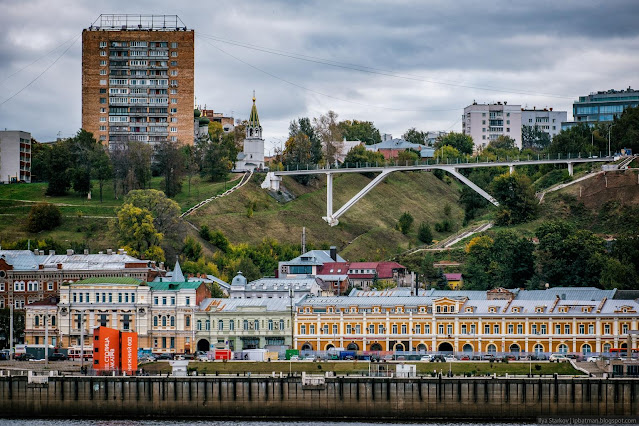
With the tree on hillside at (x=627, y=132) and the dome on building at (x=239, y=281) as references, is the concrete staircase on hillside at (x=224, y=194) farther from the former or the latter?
the tree on hillside at (x=627, y=132)

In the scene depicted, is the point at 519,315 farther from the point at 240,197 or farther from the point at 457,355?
the point at 240,197

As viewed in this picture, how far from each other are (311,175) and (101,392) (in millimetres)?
103522

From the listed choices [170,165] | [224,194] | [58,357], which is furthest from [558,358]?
[170,165]

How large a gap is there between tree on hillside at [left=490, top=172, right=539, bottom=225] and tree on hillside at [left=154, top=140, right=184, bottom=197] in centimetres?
4188

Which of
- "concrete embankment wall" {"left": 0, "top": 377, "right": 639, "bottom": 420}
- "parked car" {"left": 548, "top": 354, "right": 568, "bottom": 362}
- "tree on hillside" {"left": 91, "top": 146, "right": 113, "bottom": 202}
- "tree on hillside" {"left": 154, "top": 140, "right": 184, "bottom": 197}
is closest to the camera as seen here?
"concrete embankment wall" {"left": 0, "top": 377, "right": 639, "bottom": 420}

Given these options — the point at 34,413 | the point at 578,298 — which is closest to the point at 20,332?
the point at 34,413

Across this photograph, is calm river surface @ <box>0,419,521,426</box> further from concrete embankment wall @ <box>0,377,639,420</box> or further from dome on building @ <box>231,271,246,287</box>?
dome on building @ <box>231,271,246,287</box>

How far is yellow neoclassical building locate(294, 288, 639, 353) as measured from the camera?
113m

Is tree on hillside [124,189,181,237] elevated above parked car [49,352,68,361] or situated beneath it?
elevated above

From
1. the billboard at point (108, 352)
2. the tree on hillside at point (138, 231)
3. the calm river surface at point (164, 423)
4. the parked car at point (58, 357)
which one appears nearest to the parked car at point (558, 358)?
the calm river surface at point (164, 423)

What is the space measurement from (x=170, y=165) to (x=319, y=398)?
88.9 metres

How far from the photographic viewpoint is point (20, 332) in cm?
12469

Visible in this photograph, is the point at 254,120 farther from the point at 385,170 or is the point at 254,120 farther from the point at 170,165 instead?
the point at 385,170

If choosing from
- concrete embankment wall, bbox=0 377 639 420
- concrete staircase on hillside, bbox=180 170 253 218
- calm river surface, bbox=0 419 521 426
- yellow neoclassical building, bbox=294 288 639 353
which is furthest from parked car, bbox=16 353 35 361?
concrete staircase on hillside, bbox=180 170 253 218
